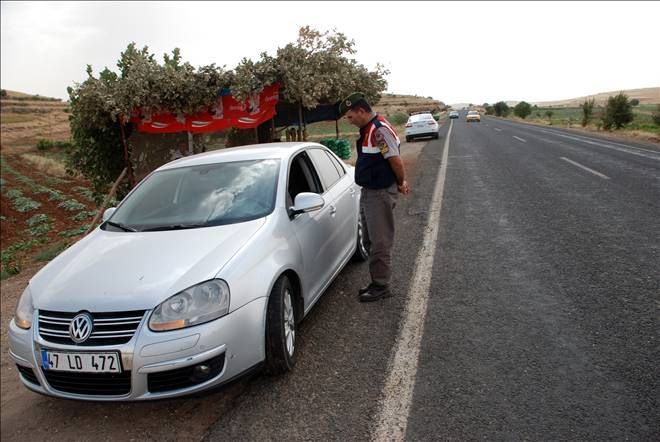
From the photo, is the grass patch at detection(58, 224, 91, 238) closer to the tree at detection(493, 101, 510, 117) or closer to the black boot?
the black boot

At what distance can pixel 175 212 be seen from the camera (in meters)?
3.62

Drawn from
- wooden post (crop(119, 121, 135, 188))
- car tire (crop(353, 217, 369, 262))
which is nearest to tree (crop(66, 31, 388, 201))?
wooden post (crop(119, 121, 135, 188))

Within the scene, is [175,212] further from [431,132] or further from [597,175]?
[431,132]

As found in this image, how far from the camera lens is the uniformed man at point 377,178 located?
4.07m

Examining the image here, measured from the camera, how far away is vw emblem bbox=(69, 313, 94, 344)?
2529 mm

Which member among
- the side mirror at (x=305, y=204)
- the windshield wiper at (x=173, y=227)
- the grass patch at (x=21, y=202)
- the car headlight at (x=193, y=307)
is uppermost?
the side mirror at (x=305, y=204)

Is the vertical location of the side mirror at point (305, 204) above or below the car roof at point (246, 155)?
below

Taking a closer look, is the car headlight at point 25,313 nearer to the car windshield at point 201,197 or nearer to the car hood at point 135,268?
the car hood at point 135,268

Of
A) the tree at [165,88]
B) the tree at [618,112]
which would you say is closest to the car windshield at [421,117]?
the tree at [618,112]

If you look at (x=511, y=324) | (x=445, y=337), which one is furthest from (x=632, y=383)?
(x=445, y=337)

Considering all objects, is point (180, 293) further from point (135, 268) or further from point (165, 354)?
point (135, 268)

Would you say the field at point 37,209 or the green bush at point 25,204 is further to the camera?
the green bush at point 25,204

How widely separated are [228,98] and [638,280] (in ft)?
27.2

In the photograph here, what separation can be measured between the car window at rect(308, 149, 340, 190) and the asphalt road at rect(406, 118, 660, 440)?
1.45 meters
